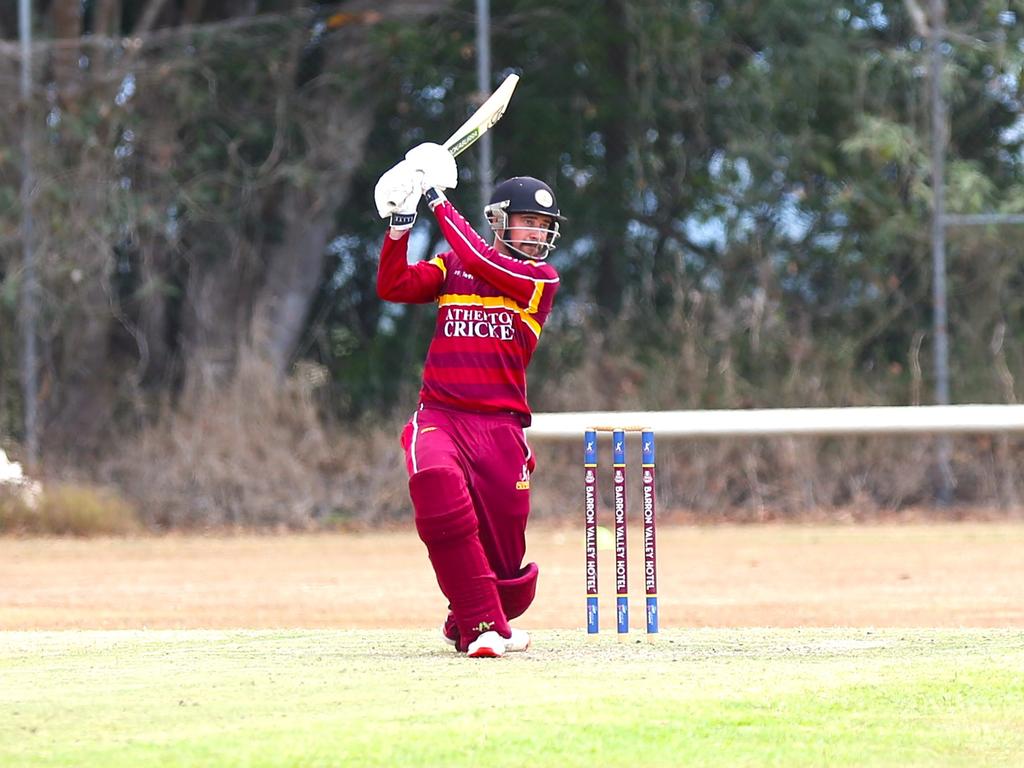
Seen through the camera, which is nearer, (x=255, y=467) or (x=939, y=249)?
(x=255, y=467)

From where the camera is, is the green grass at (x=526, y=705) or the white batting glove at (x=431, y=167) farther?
the white batting glove at (x=431, y=167)

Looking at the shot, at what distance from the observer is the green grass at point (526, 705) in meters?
4.82

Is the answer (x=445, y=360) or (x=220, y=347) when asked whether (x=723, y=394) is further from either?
(x=445, y=360)

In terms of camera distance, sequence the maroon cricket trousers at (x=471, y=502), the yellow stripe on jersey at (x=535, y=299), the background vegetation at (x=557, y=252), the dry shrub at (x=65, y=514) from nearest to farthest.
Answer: the maroon cricket trousers at (x=471, y=502) → the yellow stripe on jersey at (x=535, y=299) → the dry shrub at (x=65, y=514) → the background vegetation at (x=557, y=252)

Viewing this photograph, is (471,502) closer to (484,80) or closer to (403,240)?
(403,240)

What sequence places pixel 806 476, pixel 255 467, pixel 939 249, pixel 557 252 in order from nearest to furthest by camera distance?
pixel 255 467
pixel 939 249
pixel 806 476
pixel 557 252

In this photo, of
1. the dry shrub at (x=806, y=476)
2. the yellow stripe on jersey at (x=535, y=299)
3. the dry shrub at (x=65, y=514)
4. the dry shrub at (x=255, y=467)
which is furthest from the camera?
the dry shrub at (x=806, y=476)

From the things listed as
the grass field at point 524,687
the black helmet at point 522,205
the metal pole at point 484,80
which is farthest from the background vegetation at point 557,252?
the black helmet at point 522,205

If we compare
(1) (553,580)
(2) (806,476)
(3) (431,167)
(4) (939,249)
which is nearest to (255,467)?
(2) (806,476)

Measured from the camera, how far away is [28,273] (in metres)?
18.3

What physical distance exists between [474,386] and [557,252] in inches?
558

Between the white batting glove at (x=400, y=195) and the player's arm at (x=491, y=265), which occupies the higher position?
the white batting glove at (x=400, y=195)

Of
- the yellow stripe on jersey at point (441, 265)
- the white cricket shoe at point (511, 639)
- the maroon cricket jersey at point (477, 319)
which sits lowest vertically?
the white cricket shoe at point (511, 639)

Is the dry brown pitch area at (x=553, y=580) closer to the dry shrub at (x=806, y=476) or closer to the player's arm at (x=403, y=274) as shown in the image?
the dry shrub at (x=806, y=476)
